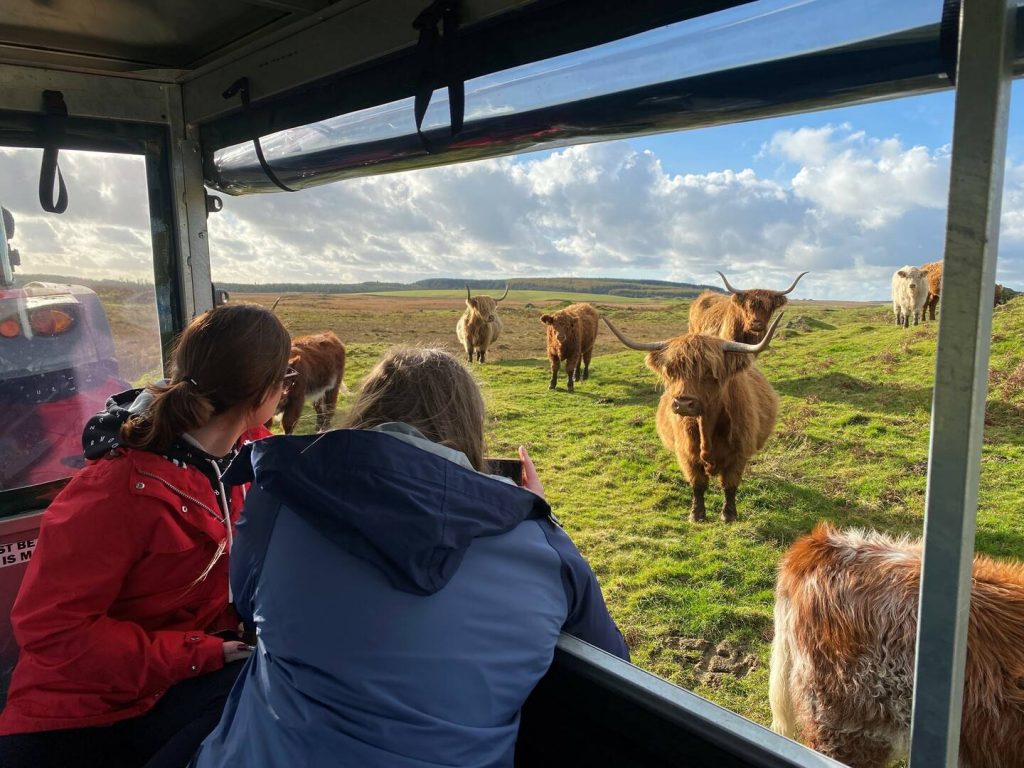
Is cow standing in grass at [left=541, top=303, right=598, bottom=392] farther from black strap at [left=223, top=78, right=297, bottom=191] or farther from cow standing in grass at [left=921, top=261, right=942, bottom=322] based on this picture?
black strap at [left=223, top=78, right=297, bottom=191]

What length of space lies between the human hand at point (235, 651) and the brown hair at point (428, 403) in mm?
794

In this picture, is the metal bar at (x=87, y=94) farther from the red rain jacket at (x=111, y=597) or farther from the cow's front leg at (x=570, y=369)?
the cow's front leg at (x=570, y=369)

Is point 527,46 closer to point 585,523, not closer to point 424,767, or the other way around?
point 424,767

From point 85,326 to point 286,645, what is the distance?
2.22 meters

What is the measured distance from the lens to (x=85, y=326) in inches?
107

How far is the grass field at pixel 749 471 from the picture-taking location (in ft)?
14.7

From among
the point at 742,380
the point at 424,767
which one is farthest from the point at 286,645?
the point at 742,380

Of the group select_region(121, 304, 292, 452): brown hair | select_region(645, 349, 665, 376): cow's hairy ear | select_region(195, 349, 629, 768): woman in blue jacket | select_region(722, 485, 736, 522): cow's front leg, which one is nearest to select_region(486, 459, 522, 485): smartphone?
select_region(195, 349, 629, 768): woman in blue jacket

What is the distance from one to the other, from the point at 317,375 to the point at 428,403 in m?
7.51

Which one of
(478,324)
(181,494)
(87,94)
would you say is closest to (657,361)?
(87,94)

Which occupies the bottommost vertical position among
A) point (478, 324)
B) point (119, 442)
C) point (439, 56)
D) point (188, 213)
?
point (478, 324)

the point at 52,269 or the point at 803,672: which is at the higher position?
the point at 52,269

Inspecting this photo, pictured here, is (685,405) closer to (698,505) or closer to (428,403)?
(698,505)

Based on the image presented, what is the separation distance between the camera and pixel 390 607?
3.48ft
